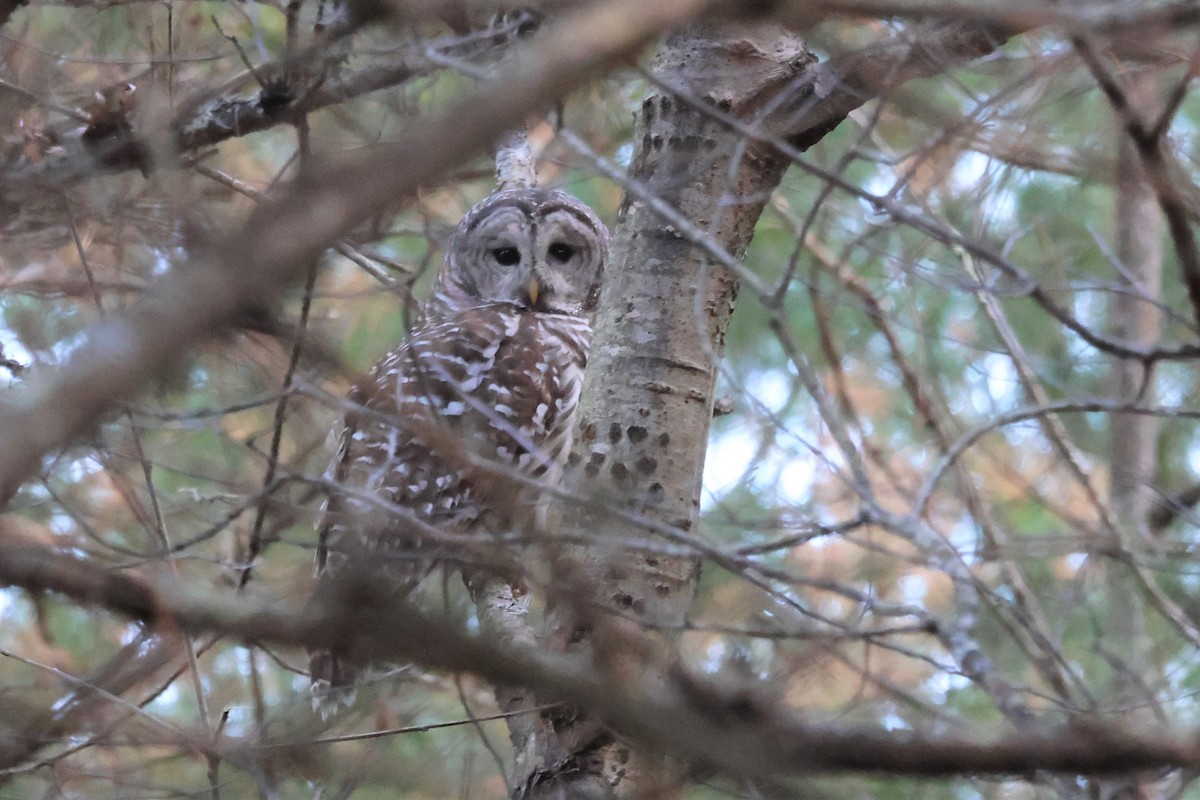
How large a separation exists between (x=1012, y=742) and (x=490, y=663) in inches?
15.6

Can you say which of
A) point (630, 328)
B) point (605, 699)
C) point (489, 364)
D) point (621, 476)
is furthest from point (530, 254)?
point (605, 699)

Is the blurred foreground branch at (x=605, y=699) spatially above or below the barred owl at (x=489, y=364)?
below

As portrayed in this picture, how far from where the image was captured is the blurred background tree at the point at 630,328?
133 cm

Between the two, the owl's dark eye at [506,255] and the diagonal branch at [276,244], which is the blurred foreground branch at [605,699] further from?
the owl's dark eye at [506,255]

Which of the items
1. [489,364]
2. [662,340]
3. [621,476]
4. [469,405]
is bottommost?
[621,476]

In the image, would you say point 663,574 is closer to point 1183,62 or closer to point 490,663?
point 1183,62

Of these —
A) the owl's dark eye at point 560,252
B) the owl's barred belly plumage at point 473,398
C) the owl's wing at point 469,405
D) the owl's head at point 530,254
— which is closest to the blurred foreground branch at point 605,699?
the owl's wing at point 469,405

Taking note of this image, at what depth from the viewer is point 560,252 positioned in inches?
A: 176

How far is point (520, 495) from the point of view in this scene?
1.76m

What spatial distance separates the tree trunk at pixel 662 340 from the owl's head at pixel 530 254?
181 centimetres

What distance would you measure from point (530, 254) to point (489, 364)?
675 millimetres

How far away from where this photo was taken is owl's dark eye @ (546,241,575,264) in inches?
175

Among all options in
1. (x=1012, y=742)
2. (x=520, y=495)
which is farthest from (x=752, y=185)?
(x=1012, y=742)

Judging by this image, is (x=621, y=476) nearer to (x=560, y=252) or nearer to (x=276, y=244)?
(x=276, y=244)
